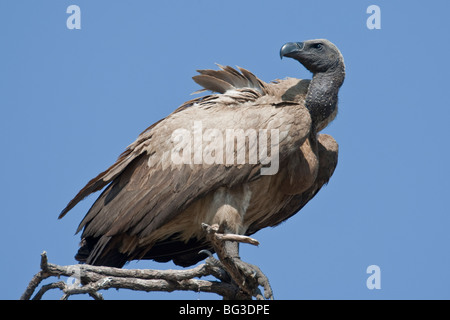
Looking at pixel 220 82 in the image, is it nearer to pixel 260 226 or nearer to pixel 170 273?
pixel 260 226

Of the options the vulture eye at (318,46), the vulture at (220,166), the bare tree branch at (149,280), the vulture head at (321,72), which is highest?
the vulture eye at (318,46)

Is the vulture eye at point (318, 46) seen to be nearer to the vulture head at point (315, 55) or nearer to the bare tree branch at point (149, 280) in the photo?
the vulture head at point (315, 55)

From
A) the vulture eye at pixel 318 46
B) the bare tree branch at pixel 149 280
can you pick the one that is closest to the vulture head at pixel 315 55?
the vulture eye at pixel 318 46

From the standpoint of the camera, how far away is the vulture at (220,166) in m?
9.59

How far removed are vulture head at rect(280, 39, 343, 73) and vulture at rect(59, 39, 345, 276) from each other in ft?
0.04

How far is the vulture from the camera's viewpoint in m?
9.59

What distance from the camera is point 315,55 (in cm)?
1056

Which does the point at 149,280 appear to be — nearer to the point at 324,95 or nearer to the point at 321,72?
the point at 324,95

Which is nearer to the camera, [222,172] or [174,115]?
[222,172]

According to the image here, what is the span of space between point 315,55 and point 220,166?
188cm

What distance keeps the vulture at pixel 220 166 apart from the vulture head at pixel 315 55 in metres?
0.01
